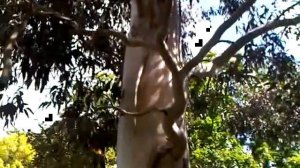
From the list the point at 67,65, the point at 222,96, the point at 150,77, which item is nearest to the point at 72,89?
the point at 67,65

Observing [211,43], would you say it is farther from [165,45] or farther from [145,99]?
[145,99]

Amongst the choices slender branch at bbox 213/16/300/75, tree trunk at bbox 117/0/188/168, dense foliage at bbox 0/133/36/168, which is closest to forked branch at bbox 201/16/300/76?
slender branch at bbox 213/16/300/75

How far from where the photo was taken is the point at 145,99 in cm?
441

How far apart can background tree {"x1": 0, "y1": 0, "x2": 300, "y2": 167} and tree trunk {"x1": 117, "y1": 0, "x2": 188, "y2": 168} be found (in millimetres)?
11

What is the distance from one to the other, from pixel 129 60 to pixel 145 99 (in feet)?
1.32

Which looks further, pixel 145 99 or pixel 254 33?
pixel 145 99

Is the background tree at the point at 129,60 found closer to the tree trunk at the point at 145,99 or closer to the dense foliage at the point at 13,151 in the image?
the tree trunk at the point at 145,99

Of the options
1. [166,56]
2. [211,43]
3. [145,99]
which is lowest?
[145,99]

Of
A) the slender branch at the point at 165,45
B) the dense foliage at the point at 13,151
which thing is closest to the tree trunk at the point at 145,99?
the slender branch at the point at 165,45

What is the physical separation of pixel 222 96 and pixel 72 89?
1838mm

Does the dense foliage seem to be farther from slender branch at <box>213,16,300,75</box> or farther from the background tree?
slender branch at <box>213,16,300,75</box>

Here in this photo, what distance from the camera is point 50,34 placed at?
491 centimetres

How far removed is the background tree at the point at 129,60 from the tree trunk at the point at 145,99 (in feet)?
0.04

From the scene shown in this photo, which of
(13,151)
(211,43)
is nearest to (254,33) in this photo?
(211,43)
